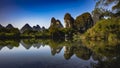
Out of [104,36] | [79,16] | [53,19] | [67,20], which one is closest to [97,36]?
[104,36]

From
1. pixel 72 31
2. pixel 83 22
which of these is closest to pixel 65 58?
pixel 72 31

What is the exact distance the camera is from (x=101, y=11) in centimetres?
1778

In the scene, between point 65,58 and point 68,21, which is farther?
point 68,21

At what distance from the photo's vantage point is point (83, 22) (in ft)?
259

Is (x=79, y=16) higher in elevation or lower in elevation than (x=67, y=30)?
higher

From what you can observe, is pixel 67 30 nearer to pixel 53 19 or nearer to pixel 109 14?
pixel 53 19

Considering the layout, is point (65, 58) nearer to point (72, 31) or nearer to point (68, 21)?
point (72, 31)

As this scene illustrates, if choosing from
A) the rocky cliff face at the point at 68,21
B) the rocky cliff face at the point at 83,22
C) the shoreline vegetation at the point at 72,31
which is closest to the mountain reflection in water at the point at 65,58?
the shoreline vegetation at the point at 72,31

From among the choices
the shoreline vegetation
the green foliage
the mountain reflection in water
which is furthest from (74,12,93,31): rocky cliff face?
the mountain reflection in water

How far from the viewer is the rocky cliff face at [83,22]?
7825 centimetres

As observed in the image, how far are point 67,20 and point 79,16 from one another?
7798mm

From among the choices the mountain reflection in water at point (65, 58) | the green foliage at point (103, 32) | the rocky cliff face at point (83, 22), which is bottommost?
the mountain reflection in water at point (65, 58)

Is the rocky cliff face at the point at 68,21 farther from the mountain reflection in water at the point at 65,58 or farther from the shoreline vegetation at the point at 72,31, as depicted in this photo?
the mountain reflection in water at the point at 65,58

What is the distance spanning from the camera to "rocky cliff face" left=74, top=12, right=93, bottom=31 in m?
78.2
